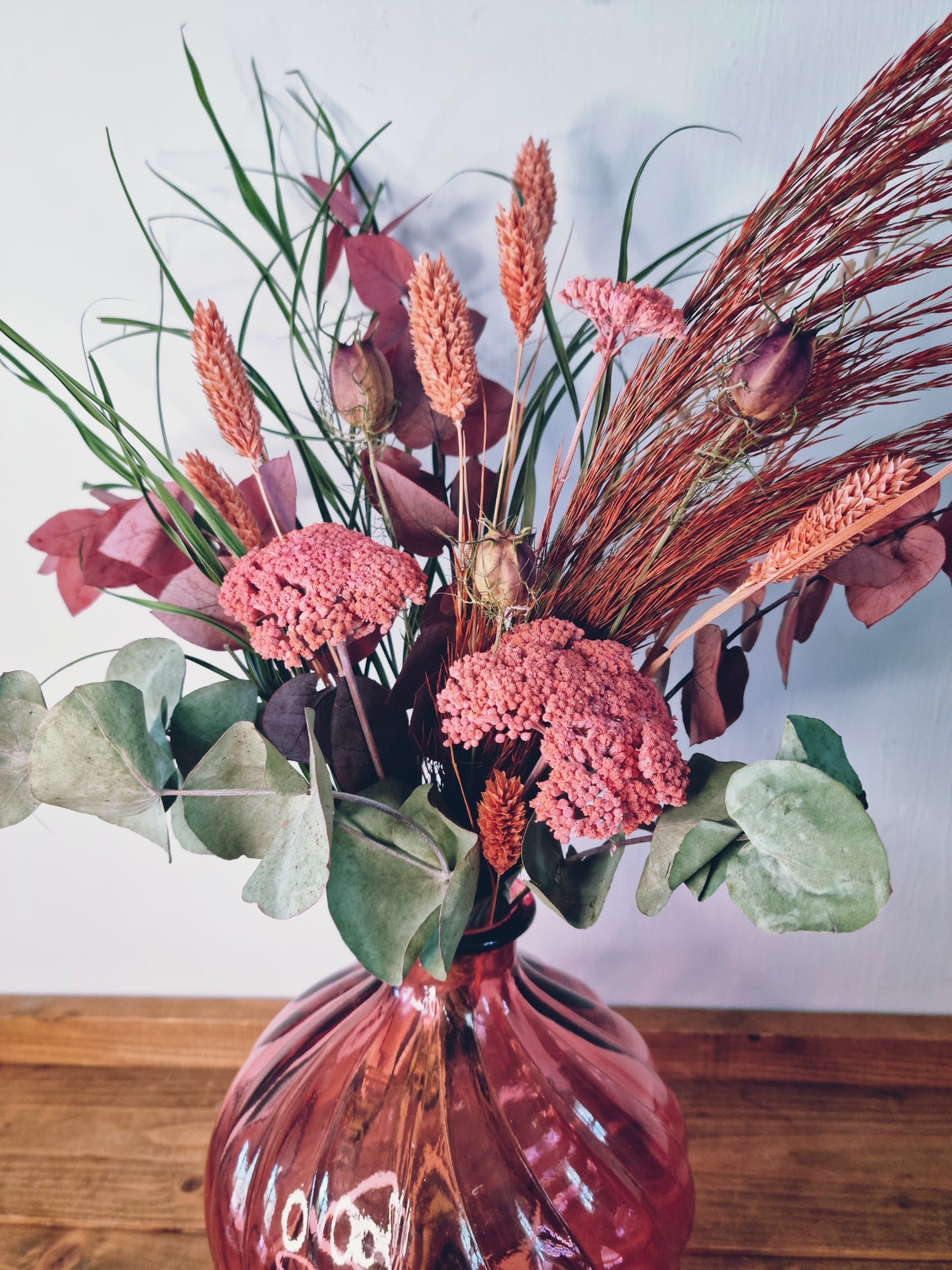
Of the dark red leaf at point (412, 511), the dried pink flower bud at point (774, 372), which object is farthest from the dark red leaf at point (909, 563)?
the dark red leaf at point (412, 511)

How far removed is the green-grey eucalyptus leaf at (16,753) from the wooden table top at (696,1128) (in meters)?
0.39

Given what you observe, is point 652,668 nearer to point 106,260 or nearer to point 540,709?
point 540,709

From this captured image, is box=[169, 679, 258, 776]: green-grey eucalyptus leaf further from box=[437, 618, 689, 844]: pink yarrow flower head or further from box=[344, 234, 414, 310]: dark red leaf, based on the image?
box=[344, 234, 414, 310]: dark red leaf

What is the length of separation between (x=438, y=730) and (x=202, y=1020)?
516 mm

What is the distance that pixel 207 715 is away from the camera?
0.45 meters

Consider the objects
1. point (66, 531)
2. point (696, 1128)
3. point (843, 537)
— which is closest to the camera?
point (843, 537)

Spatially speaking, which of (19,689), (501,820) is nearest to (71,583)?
(19,689)

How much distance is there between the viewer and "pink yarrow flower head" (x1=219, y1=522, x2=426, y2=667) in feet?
1.19

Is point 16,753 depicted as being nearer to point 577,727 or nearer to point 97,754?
point 97,754

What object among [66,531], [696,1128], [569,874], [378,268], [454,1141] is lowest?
[696,1128]

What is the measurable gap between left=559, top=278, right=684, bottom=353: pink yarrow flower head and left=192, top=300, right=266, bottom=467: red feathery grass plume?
0.51 ft

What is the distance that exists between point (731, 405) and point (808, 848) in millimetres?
192

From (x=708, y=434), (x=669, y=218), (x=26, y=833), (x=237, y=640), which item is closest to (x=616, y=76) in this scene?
(x=669, y=218)

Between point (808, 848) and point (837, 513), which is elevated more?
point (837, 513)
